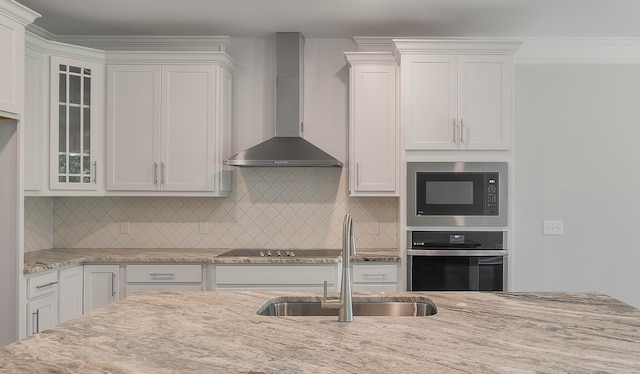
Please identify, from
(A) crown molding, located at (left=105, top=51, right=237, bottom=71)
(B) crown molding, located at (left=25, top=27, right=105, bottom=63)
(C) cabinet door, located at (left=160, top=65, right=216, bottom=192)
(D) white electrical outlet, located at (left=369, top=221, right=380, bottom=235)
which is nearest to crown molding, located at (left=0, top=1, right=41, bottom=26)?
(B) crown molding, located at (left=25, top=27, right=105, bottom=63)

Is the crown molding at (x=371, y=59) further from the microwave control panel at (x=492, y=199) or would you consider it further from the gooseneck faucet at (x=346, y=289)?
the gooseneck faucet at (x=346, y=289)

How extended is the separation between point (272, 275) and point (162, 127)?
54.1 inches

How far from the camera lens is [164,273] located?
393 centimetres

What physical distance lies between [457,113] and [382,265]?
1.20 metres

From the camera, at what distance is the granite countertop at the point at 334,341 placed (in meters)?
1.42

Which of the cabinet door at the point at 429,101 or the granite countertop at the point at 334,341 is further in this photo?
the cabinet door at the point at 429,101

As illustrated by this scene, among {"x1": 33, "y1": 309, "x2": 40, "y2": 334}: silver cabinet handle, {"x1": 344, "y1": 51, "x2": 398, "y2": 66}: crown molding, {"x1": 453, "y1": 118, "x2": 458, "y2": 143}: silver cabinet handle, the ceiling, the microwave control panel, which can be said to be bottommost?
{"x1": 33, "y1": 309, "x2": 40, "y2": 334}: silver cabinet handle

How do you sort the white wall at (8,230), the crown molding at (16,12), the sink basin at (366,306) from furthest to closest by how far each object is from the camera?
the white wall at (8,230), the crown molding at (16,12), the sink basin at (366,306)

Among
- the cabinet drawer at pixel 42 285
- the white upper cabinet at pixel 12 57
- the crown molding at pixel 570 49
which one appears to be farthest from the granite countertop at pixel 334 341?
the crown molding at pixel 570 49

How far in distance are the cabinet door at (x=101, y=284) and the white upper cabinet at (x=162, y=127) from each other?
607 millimetres

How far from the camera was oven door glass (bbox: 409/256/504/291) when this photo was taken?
3875 millimetres

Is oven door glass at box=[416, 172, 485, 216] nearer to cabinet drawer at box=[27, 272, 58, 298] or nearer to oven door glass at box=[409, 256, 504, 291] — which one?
oven door glass at box=[409, 256, 504, 291]

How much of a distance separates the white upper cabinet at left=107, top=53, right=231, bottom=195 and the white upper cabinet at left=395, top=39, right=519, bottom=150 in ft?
4.71

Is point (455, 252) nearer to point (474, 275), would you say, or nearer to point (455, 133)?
point (474, 275)
